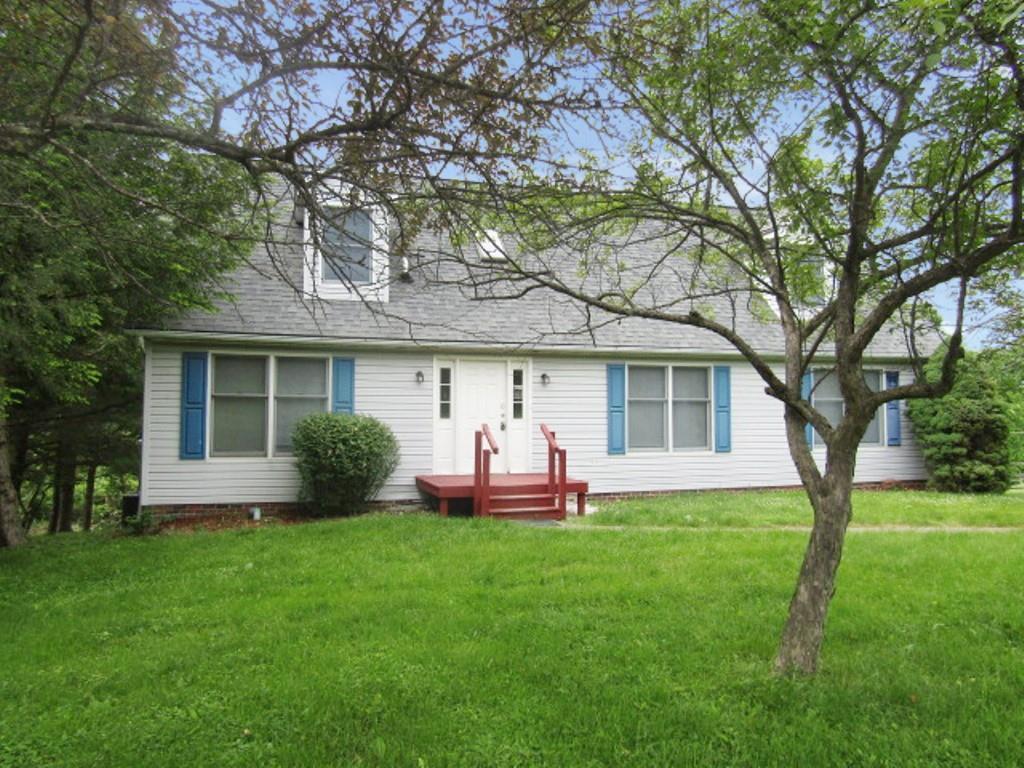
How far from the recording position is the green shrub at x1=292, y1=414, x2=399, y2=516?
8812mm

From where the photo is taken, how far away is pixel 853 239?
3219 mm

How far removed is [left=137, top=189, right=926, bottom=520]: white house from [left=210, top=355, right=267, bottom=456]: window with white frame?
0.8 inches

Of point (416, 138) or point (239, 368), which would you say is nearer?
point (416, 138)

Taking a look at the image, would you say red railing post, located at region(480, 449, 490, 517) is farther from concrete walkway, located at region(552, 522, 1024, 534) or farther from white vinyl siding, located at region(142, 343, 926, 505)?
white vinyl siding, located at region(142, 343, 926, 505)

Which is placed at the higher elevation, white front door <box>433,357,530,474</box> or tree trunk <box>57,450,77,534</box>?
white front door <box>433,357,530,474</box>

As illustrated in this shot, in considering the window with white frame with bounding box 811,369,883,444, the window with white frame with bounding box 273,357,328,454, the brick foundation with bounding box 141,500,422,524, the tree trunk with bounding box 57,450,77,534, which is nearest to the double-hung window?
the window with white frame with bounding box 273,357,328,454

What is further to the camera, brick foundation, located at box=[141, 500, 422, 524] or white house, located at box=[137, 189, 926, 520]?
white house, located at box=[137, 189, 926, 520]

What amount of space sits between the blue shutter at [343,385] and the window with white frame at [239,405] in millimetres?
965

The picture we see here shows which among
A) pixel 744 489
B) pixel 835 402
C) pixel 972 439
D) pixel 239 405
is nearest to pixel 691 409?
pixel 744 489

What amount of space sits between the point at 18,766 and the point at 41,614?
2502mm

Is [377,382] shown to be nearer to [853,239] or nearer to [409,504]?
[409,504]

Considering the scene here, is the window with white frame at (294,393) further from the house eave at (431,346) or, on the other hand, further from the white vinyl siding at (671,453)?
the white vinyl siding at (671,453)

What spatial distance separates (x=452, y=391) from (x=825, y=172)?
710 cm

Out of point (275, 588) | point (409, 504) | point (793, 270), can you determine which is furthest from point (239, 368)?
point (793, 270)
